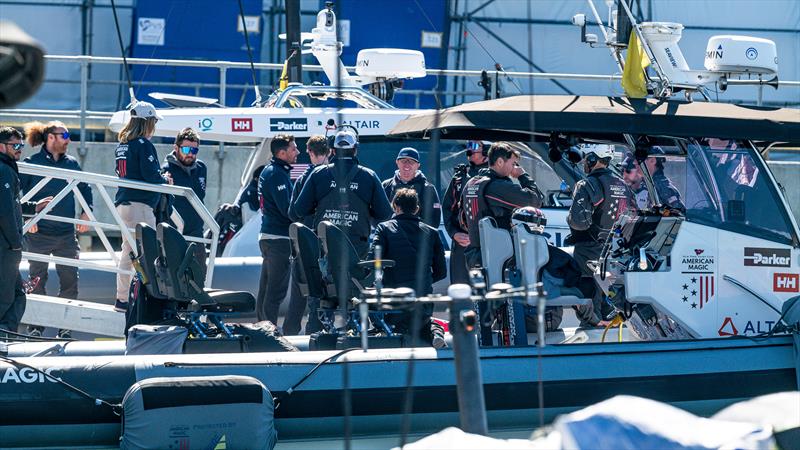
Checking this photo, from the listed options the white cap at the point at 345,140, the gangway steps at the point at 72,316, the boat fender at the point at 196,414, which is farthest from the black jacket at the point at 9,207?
the boat fender at the point at 196,414

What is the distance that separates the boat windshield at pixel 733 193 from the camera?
7180mm

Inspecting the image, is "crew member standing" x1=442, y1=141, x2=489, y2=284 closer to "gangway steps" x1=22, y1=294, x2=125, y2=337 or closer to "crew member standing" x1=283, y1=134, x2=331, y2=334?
"crew member standing" x1=283, y1=134, x2=331, y2=334

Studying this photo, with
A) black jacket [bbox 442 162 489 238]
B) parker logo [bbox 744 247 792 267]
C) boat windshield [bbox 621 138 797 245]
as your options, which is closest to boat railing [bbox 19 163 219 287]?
black jacket [bbox 442 162 489 238]

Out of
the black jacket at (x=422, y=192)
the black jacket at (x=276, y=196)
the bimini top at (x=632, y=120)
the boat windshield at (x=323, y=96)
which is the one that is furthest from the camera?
the boat windshield at (x=323, y=96)

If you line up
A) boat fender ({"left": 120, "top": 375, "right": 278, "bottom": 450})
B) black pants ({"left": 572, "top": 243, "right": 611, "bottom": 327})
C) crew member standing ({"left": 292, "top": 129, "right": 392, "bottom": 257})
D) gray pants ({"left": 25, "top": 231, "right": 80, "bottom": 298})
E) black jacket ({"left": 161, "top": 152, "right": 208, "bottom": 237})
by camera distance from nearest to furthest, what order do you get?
boat fender ({"left": 120, "top": 375, "right": 278, "bottom": 450}) < black pants ({"left": 572, "top": 243, "right": 611, "bottom": 327}) < crew member standing ({"left": 292, "top": 129, "right": 392, "bottom": 257}) < gray pants ({"left": 25, "top": 231, "right": 80, "bottom": 298}) < black jacket ({"left": 161, "top": 152, "right": 208, "bottom": 237})

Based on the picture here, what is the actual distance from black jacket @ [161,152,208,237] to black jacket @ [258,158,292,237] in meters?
1.00

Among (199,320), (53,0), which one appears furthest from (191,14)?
(199,320)

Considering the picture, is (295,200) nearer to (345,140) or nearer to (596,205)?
(345,140)

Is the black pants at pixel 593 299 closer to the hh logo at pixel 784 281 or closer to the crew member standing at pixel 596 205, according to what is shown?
the crew member standing at pixel 596 205

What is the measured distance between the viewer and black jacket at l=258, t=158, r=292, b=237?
991 centimetres

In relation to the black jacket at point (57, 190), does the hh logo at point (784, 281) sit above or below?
below

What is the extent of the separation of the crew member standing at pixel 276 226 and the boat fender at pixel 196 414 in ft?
11.3

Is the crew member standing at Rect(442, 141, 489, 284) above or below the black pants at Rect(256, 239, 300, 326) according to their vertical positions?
above

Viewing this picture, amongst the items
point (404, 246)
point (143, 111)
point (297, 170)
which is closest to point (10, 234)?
point (143, 111)
